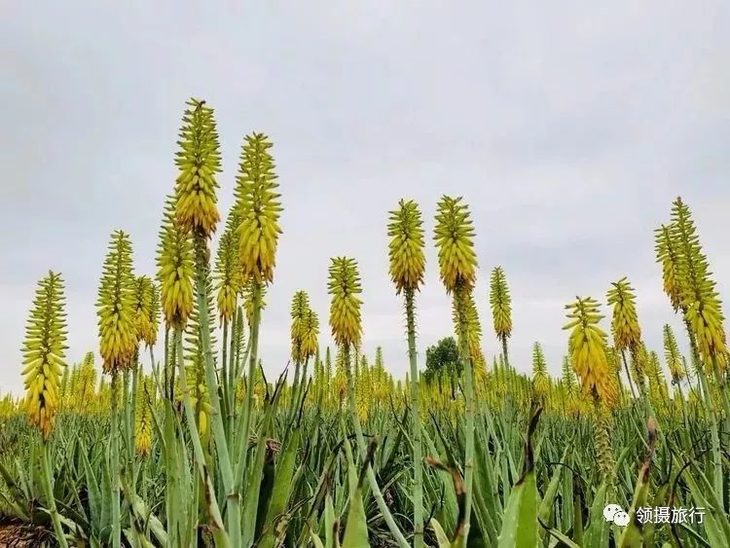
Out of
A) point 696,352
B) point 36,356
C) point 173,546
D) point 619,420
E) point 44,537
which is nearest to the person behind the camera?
point 173,546

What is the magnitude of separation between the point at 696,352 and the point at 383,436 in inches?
123

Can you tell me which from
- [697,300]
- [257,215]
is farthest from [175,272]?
[697,300]

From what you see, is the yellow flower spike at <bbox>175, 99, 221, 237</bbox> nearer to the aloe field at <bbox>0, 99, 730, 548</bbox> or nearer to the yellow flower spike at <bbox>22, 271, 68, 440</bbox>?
the aloe field at <bbox>0, 99, 730, 548</bbox>

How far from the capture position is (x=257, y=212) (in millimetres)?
2436

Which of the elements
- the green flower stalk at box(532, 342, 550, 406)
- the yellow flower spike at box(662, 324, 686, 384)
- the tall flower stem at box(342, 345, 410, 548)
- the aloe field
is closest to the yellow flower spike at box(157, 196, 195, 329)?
the aloe field

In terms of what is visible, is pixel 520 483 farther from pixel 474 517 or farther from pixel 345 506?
pixel 345 506

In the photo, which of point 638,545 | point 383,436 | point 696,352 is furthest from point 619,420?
point 638,545

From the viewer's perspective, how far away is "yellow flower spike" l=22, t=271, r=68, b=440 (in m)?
2.60

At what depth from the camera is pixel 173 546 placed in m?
2.28

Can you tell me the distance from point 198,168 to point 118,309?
39.2 inches

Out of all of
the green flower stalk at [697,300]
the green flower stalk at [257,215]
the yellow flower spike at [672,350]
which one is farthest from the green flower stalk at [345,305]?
the yellow flower spike at [672,350]

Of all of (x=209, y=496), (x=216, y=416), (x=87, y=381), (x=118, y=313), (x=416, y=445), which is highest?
(x=87, y=381)

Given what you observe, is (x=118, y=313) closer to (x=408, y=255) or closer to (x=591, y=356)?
(x=408, y=255)

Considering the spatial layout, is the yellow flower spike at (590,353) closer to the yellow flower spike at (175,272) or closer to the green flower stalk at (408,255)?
the green flower stalk at (408,255)
